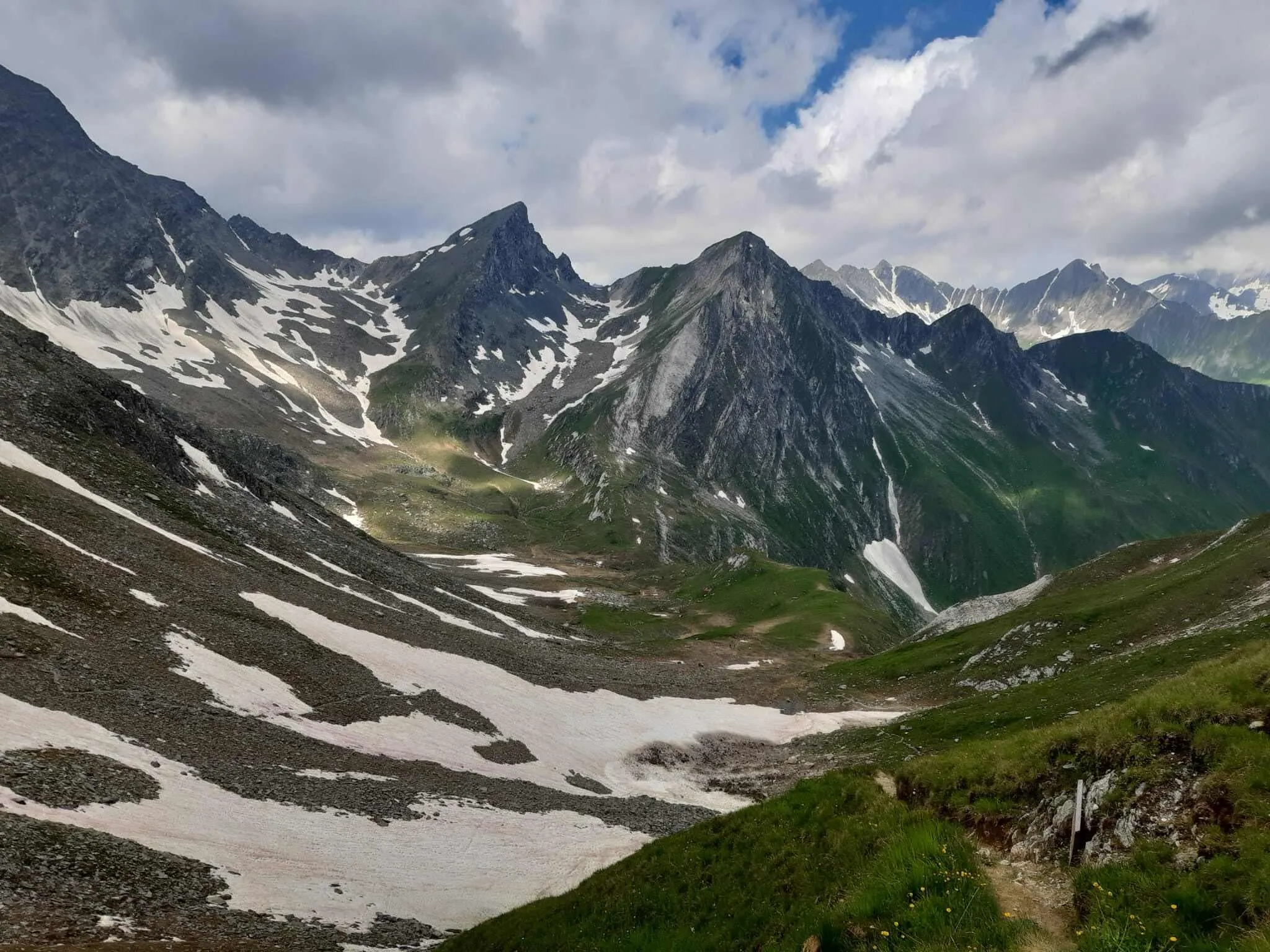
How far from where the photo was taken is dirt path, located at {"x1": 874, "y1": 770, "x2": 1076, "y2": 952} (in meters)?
9.59

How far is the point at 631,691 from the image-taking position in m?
67.6

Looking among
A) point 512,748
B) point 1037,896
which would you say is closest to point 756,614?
point 512,748

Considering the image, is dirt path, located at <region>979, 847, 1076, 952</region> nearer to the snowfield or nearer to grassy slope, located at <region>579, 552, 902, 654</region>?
the snowfield

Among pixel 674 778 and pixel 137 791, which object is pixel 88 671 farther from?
pixel 674 778

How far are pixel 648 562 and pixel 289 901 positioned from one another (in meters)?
171

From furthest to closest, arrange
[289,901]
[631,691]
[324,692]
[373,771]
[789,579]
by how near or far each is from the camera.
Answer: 1. [789,579]
2. [631,691]
3. [324,692]
4. [373,771]
5. [289,901]

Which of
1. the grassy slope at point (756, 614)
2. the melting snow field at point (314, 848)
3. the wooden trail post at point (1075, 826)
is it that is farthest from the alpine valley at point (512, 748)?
the grassy slope at point (756, 614)

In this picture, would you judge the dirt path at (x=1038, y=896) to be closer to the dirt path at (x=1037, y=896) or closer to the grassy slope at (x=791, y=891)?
the dirt path at (x=1037, y=896)

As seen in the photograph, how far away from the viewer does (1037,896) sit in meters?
11.3

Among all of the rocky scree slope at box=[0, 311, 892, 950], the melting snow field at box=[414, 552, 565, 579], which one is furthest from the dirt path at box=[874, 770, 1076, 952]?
the melting snow field at box=[414, 552, 565, 579]

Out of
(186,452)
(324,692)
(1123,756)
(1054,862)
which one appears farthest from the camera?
(186,452)

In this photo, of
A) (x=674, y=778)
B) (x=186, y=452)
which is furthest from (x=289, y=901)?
(x=186, y=452)

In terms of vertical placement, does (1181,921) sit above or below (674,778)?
below

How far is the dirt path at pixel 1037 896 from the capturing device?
9586 mm
